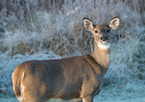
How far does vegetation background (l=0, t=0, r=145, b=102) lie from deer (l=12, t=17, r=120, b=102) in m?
1.77

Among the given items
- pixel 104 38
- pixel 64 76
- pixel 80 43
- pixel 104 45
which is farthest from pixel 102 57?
pixel 80 43

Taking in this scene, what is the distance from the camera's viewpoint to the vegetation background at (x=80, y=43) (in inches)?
263

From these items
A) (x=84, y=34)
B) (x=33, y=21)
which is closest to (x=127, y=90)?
(x=84, y=34)

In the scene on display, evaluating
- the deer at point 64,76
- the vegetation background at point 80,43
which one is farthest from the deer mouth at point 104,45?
the vegetation background at point 80,43

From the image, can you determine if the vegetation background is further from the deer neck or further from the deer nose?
the deer nose

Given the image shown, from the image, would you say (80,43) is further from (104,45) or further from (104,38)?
(104,38)

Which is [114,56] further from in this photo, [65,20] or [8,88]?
[8,88]

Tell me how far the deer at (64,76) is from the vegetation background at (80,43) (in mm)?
1765

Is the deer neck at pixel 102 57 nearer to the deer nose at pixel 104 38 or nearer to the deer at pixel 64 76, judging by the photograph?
the deer at pixel 64 76

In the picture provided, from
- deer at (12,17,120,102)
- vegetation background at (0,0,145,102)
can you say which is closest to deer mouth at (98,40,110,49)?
deer at (12,17,120,102)

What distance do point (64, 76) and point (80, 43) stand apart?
3898mm

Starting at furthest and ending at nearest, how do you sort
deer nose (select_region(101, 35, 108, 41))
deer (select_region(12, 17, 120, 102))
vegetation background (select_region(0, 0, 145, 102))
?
vegetation background (select_region(0, 0, 145, 102)), deer nose (select_region(101, 35, 108, 41)), deer (select_region(12, 17, 120, 102))

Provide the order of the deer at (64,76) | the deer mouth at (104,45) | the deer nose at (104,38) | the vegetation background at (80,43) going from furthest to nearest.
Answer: the vegetation background at (80,43) < the deer mouth at (104,45) < the deer nose at (104,38) < the deer at (64,76)

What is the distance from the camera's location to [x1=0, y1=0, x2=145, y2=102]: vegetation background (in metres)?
6.69
